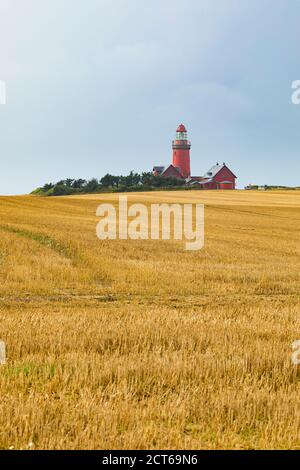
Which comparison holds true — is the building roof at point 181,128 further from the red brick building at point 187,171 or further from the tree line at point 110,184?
the tree line at point 110,184

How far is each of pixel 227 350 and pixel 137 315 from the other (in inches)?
131

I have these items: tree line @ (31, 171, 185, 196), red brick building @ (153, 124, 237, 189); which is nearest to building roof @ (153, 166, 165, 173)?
red brick building @ (153, 124, 237, 189)

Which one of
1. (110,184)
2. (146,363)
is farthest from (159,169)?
(146,363)

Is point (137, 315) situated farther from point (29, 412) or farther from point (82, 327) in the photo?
point (29, 412)

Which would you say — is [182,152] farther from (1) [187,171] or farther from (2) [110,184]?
(2) [110,184]

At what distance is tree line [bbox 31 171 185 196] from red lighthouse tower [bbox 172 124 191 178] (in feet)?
72.4

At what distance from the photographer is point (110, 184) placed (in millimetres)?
107562

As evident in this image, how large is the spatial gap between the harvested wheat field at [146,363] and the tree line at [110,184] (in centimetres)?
8351

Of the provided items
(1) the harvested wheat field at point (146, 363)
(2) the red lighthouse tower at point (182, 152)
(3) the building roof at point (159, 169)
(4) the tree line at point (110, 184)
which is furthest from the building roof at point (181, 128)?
(1) the harvested wheat field at point (146, 363)

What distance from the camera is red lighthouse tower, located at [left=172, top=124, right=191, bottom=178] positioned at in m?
135

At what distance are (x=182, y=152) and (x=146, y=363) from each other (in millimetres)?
133211

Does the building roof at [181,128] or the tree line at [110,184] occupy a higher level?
the building roof at [181,128]

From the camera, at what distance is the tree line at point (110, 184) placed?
100125 millimetres

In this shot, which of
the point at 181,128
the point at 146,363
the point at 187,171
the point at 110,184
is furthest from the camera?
the point at 181,128
